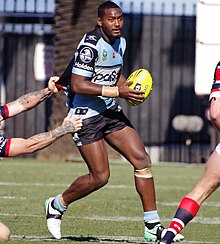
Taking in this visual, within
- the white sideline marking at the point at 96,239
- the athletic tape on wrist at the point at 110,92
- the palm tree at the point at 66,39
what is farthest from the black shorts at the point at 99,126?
the palm tree at the point at 66,39

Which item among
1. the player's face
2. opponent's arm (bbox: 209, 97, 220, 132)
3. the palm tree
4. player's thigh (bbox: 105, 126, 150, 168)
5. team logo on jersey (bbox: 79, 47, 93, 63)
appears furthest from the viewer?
the palm tree

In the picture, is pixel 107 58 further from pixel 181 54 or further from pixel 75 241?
pixel 181 54

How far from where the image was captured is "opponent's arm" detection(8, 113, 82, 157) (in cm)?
1001

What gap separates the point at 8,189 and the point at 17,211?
2.73m

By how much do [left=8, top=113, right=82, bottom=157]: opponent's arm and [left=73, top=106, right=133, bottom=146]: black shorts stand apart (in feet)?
2.35

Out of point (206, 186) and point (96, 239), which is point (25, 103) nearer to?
point (96, 239)

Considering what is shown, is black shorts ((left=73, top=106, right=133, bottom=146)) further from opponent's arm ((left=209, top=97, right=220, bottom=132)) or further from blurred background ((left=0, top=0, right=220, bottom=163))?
blurred background ((left=0, top=0, right=220, bottom=163))

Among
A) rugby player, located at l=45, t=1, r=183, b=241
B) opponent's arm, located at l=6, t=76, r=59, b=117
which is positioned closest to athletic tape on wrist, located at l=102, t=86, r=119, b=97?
rugby player, located at l=45, t=1, r=183, b=241

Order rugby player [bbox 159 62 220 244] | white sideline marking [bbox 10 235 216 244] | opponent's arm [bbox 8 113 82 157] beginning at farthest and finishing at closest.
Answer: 1. white sideline marking [bbox 10 235 216 244]
2. opponent's arm [bbox 8 113 82 157]
3. rugby player [bbox 159 62 220 244]

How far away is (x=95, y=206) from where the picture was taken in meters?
13.9

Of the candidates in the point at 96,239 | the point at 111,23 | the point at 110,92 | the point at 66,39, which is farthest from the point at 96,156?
the point at 66,39

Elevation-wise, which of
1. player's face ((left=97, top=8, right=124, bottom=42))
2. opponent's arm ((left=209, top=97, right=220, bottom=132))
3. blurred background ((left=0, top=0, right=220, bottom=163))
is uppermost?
player's face ((left=97, top=8, right=124, bottom=42))

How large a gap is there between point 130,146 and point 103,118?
1.22 ft

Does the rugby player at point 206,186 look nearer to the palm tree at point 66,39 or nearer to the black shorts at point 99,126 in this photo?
the black shorts at point 99,126
